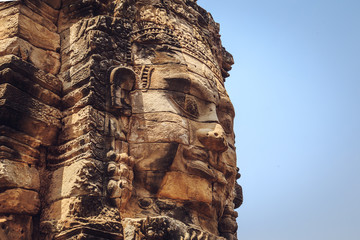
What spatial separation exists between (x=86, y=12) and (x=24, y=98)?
5.82 ft

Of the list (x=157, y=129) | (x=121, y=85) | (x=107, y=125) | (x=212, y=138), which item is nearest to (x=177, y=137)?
(x=157, y=129)

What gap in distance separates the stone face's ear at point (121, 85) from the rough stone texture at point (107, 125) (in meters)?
0.01

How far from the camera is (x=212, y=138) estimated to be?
21.9ft

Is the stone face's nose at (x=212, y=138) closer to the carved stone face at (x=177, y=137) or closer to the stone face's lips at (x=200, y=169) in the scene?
the carved stone face at (x=177, y=137)

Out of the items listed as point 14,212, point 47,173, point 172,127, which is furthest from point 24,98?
point 172,127

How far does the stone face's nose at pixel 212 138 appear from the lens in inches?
262

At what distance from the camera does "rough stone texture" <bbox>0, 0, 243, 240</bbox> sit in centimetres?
562

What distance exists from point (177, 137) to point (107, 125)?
35.8 inches

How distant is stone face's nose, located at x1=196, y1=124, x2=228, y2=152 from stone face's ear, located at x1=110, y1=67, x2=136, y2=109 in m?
1.08

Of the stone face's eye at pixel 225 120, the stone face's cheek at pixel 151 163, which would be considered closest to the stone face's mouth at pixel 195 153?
the stone face's cheek at pixel 151 163

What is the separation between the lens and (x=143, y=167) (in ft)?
20.2

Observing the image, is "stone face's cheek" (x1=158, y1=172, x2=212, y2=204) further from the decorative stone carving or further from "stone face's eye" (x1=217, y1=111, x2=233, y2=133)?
"stone face's eye" (x1=217, y1=111, x2=233, y2=133)

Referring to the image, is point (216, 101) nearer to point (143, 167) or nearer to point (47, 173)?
point (143, 167)

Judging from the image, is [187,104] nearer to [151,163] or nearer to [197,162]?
[197,162]
